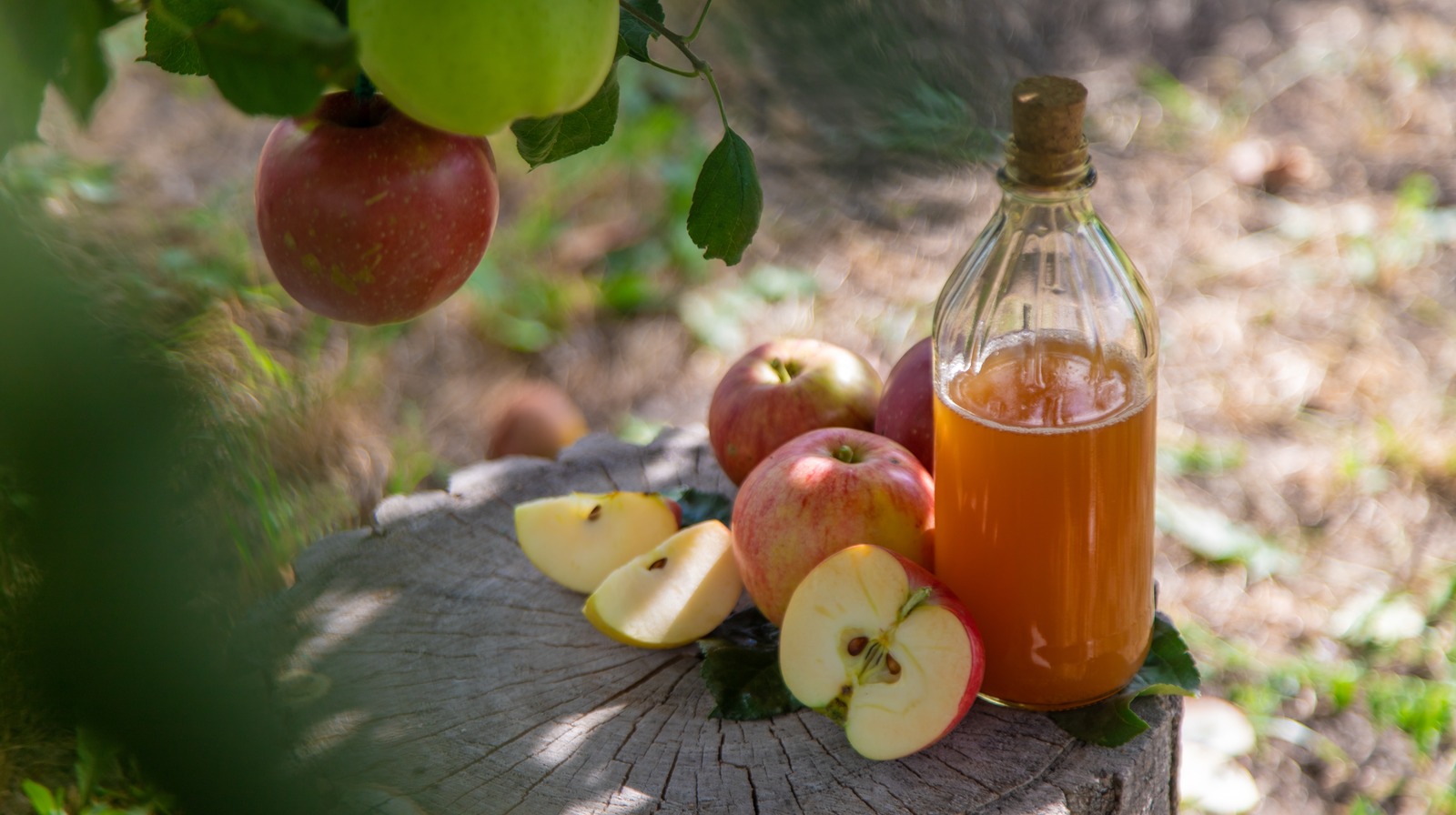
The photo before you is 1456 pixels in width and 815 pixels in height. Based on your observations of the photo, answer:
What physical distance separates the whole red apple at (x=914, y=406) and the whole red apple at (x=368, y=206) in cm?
64

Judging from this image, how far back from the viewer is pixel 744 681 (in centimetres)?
118

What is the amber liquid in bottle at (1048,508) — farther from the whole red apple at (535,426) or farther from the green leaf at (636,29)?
the whole red apple at (535,426)

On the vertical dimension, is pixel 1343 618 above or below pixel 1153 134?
below

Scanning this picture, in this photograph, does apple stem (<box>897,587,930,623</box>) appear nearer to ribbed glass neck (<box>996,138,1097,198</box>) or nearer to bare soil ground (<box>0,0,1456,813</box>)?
ribbed glass neck (<box>996,138,1097,198</box>)

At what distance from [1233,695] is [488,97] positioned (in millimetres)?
1880

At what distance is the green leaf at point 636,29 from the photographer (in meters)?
0.65

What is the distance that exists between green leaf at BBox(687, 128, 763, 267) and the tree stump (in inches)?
15.8

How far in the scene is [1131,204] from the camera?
10.5 feet

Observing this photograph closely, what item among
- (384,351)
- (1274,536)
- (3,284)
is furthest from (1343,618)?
(3,284)

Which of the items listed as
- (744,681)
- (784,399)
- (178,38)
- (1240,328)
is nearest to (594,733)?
(744,681)

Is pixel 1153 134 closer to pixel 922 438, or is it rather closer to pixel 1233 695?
pixel 1233 695

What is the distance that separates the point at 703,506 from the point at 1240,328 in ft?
5.97

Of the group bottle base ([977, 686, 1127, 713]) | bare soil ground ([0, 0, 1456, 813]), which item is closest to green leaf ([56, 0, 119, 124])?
bottle base ([977, 686, 1127, 713])

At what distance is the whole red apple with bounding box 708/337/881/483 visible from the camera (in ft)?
4.43
